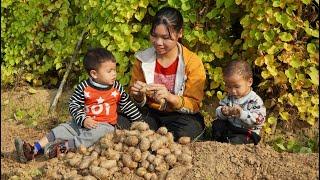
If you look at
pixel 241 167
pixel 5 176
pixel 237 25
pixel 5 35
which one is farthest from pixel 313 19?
pixel 5 35

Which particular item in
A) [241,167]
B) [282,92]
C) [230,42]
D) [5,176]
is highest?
[230,42]

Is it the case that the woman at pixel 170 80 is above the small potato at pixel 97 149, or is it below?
above

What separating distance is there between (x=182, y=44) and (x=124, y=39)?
21.1 inches

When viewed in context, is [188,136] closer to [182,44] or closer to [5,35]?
[182,44]

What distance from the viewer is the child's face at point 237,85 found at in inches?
171

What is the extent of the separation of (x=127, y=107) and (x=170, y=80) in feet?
1.37

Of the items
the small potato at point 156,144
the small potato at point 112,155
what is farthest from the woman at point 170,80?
the small potato at point 112,155

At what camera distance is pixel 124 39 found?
17.1 ft

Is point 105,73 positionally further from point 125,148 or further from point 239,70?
point 239,70

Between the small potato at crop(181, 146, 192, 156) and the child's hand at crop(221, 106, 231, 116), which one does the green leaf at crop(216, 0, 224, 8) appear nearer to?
the child's hand at crop(221, 106, 231, 116)

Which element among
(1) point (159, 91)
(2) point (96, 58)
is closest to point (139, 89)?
(1) point (159, 91)

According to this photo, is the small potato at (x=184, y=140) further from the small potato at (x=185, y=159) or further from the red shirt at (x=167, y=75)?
the red shirt at (x=167, y=75)

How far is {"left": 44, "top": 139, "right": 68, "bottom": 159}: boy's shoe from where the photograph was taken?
172 inches

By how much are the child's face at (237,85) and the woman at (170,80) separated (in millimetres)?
341
